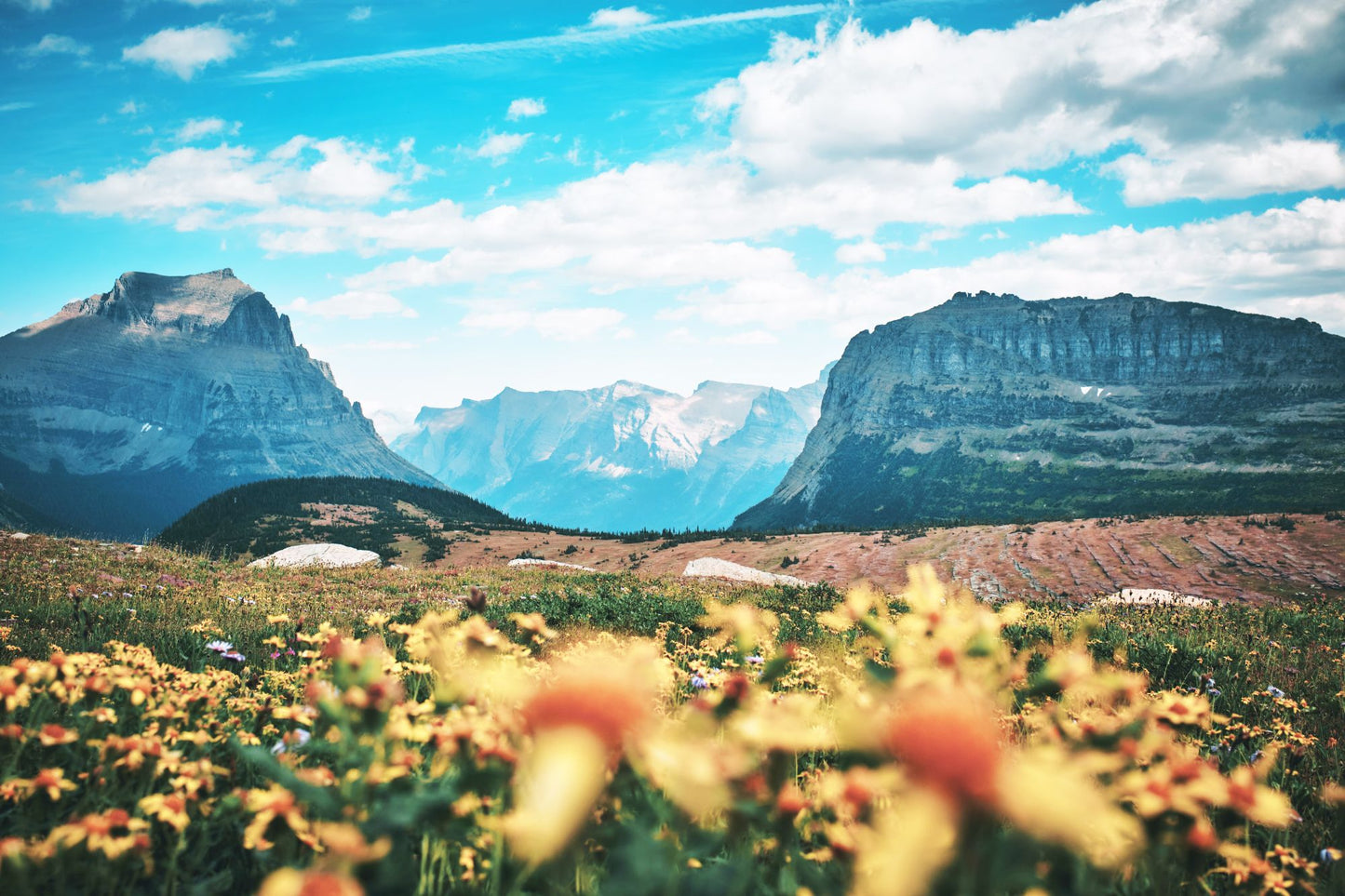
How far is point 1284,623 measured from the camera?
12219 millimetres

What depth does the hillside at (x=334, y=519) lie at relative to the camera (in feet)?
226

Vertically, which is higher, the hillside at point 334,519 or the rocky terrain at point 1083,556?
the rocky terrain at point 1083,556

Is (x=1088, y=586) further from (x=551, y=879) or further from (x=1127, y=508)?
(x=1127, y=508)

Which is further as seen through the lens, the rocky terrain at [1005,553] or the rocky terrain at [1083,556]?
the rocky terrain at [1005,553]

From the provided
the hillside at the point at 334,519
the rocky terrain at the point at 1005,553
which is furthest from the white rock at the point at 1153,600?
the hillside at the point at 334,519

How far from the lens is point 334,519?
92.1 meters

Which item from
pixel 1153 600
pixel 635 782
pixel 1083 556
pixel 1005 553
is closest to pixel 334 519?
pixel 1005 553

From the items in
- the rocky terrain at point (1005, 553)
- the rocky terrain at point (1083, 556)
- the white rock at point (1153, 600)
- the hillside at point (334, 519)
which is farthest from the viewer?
the hillside at point (334, 519)

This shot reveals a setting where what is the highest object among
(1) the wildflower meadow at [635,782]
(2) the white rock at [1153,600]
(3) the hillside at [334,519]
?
(1) the wildflower meadow at [635,782]

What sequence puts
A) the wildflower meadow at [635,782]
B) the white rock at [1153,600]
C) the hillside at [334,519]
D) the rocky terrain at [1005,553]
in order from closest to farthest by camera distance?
the wildflower meadow at [635,782], the white rock at [1153,600], the rocky terrain at [1005,553], the hillside at [334,519]

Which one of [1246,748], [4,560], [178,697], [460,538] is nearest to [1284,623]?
[1246,748]

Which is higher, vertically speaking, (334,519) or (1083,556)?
(1083,556)

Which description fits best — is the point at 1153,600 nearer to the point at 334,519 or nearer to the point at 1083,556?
the point at 1083,556

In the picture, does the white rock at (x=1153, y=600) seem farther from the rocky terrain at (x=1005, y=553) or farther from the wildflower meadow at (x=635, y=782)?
Result: the wildflower meadow at (x=635, y=782)
